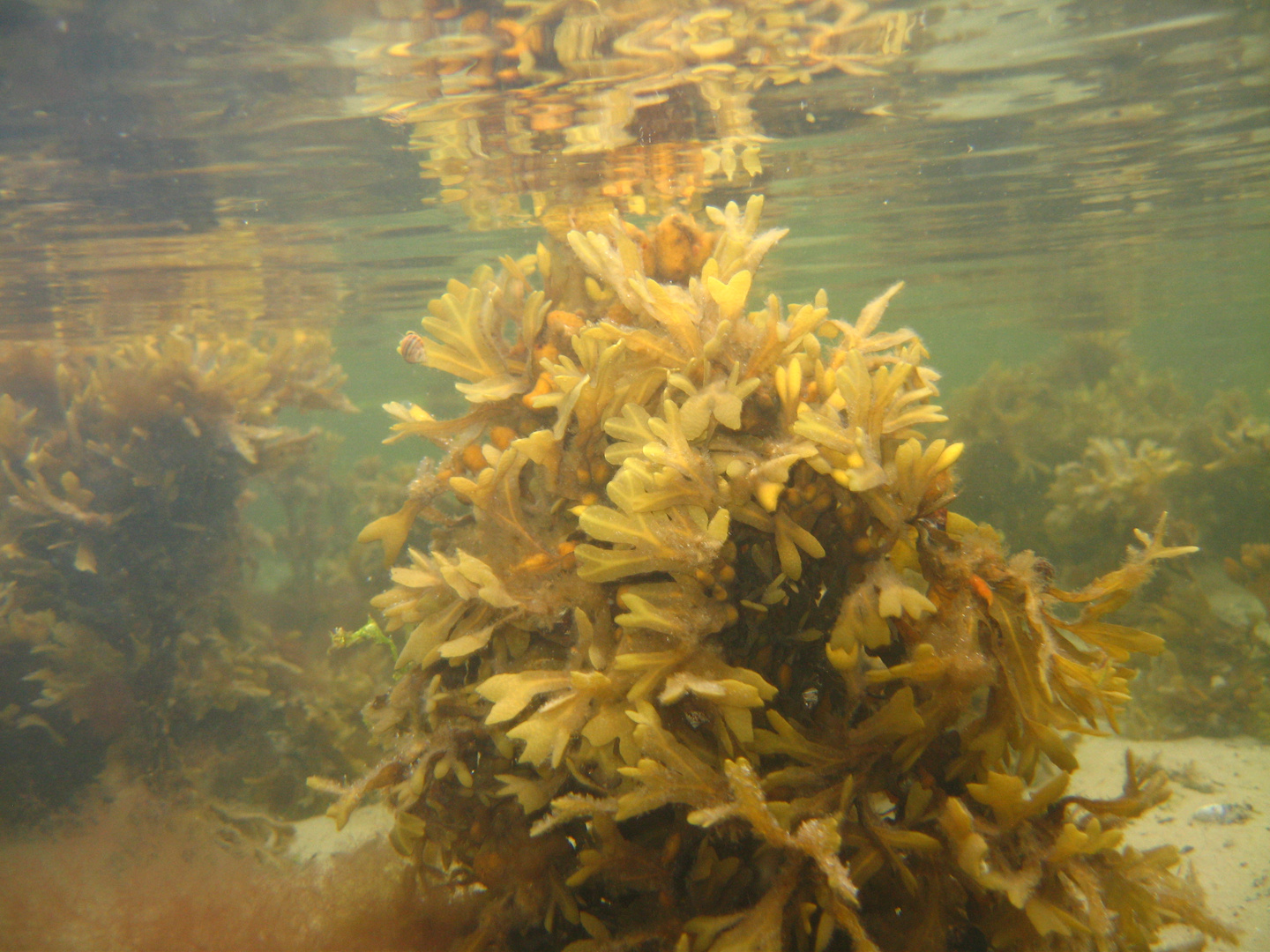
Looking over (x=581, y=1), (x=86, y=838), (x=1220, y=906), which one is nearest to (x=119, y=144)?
(x=581, y=1)

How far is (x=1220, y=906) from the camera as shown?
11.2 feet

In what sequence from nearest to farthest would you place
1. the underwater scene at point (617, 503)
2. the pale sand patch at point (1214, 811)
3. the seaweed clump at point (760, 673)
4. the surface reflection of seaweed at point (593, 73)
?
the seaweed clump at point (760, 673) < the underwater scene at point (617, 503) < the pale sand patch at point (1214, 811) < the surface reflection of seaweed at point (593, 73)

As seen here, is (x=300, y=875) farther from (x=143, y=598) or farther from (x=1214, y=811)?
(x=1214, y=811)

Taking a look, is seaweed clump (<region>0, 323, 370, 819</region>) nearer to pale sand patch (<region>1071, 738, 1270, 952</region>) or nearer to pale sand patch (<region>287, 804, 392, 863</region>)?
pale sand patch (<region>287, 804, 392, 863</region>)

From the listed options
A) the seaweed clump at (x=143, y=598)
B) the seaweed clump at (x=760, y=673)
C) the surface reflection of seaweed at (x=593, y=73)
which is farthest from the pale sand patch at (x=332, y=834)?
the surface reflection of seaweed at (x=593, y=73)

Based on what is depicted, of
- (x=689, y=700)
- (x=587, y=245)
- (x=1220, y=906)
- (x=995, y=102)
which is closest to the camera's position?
(x=689, y=700)

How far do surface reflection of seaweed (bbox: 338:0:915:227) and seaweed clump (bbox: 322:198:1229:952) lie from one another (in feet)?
13.8

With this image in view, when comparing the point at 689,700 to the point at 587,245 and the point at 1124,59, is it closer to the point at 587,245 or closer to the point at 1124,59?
the point at 587,245

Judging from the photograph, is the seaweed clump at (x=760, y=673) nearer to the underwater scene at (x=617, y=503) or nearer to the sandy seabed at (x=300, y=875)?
the underwater scene at (x=617, y=503)

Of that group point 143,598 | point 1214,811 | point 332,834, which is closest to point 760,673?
point 1214,811

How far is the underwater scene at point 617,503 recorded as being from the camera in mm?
2125

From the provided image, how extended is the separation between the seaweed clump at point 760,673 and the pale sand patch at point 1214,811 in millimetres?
1643

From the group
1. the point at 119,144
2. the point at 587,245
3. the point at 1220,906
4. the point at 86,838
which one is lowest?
the point at 86,838

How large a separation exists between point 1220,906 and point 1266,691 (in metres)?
3.64
